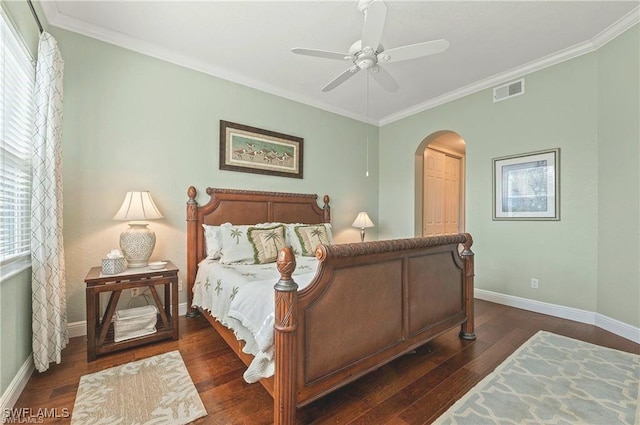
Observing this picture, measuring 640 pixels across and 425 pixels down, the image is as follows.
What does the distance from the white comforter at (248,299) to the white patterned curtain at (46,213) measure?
3.46 ft

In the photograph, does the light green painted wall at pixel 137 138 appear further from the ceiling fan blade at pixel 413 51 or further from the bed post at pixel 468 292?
the bed post at pixel 468 292

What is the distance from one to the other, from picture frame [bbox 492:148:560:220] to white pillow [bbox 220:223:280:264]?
10.3 ft

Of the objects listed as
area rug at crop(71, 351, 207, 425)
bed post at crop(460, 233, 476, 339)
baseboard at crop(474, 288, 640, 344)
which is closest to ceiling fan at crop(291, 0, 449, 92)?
bed post at crop(460, 233, 476, 339)

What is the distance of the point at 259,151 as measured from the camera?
3.59 m

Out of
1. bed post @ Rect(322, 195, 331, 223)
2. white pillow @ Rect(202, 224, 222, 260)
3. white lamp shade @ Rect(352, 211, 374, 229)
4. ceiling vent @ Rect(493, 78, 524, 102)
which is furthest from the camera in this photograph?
white lamp shade @ Rect(352, 211, 374, 229)

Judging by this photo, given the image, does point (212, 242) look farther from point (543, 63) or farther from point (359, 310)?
point (543, 63)

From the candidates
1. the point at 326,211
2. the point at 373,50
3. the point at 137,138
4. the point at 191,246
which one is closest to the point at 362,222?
the point at 326,211

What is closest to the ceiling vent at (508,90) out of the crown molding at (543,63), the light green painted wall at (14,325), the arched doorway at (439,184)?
the crown molding at (543,63)

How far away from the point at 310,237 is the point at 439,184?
3205 mm

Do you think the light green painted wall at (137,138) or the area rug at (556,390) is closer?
the area rug at (556,390)

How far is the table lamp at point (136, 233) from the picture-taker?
A: 2.43 metres

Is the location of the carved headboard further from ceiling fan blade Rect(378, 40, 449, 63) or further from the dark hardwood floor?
ceiling fan blade Rect(378, 40, 449, 63)

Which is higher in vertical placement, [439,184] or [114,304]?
[439,184]

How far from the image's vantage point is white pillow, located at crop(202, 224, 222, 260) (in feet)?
9.46
